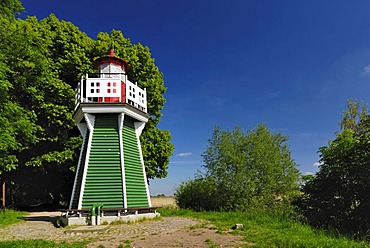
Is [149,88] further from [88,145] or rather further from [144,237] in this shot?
[144,237]

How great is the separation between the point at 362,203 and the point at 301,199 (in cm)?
258

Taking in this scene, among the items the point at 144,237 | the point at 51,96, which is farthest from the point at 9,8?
the point at 144,237

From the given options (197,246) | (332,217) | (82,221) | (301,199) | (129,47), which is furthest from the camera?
(129,47)

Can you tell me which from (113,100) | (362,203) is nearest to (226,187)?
(362,203)

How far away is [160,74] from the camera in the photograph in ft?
76.2

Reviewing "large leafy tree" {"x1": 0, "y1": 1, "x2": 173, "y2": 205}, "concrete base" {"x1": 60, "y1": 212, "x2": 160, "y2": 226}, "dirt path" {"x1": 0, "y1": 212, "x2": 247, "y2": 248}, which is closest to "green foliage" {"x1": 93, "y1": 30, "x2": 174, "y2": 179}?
"large leafy tree" {"x1": 0, "y1": 1, "x2": 173, "y2": 205}

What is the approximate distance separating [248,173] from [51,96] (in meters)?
13.0

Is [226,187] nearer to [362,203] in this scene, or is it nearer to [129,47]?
[362,203]

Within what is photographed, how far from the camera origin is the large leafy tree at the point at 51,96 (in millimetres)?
15328

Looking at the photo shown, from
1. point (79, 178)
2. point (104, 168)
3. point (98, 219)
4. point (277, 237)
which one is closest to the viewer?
point (277, 237)

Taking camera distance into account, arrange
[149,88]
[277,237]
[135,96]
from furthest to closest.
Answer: [149,88] < [135,96] < [277,237]

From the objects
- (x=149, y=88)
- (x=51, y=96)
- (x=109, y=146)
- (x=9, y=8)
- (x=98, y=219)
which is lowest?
(x=98, y=219)

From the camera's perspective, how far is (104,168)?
11727 mm

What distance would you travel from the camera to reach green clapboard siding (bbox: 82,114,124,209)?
1137cm
